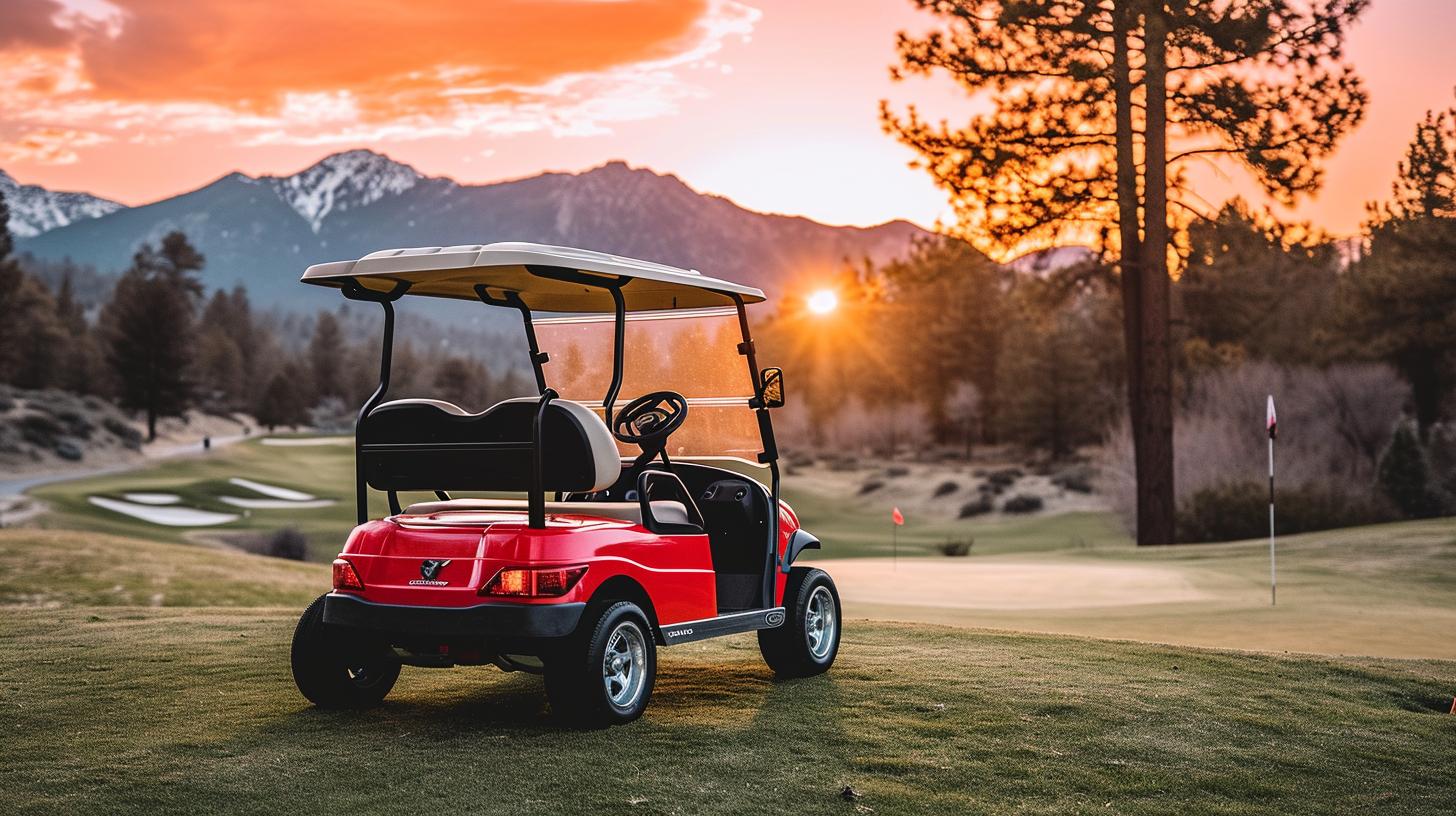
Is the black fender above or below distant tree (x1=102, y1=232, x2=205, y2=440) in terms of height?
below

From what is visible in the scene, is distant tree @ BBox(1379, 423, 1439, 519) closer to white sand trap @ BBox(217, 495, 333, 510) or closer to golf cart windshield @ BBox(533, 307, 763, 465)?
golf cart windshield @ BBox(533, 307, 763, 465)

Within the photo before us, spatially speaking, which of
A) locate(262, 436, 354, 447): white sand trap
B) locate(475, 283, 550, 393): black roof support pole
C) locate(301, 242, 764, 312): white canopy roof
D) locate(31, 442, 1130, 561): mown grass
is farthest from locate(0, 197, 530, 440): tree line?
locate(301, 242, 764, 312): white canopy roof

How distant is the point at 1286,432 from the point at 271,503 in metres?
35.0

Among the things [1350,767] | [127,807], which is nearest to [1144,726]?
[1350,767]

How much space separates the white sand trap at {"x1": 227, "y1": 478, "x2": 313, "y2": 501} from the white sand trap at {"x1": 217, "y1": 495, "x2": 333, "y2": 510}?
0.47 meters

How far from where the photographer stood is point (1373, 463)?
41750mm

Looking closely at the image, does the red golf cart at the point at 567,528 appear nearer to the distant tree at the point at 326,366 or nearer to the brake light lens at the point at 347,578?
the brake light lens at the point at 347,578

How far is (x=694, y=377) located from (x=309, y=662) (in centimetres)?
296

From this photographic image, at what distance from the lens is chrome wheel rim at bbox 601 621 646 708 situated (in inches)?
262

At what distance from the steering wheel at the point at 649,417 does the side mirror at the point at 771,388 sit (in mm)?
493

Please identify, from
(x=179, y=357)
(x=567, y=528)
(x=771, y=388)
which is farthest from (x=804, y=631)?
(x=179, y=357)

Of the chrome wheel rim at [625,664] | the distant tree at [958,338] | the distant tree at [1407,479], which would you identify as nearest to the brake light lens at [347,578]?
the chrome wheel rim at [625,664]

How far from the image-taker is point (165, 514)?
42344 millimetres

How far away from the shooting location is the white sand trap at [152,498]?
4409cm
